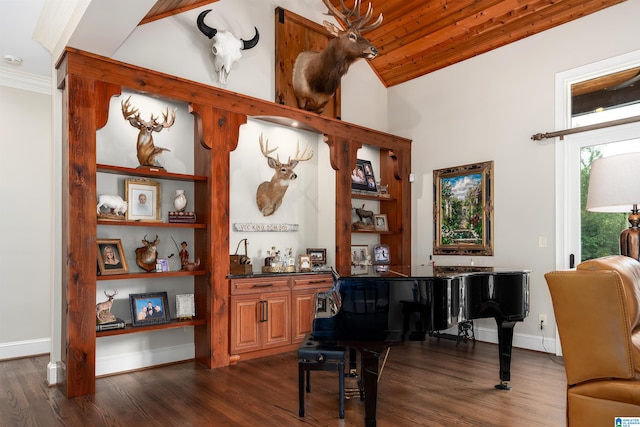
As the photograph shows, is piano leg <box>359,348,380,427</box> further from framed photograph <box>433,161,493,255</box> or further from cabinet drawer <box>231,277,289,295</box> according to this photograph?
framed photograph <box>433,161,493,255</box>

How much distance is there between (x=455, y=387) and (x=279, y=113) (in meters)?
3.27

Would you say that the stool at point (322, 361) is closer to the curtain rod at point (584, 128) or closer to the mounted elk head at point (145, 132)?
the mounted elk head at point (145, 132)

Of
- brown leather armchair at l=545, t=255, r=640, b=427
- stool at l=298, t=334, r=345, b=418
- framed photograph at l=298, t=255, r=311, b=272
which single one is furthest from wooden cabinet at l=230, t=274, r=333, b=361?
brown leather armchair at l=545, t=255, r=640, b=427

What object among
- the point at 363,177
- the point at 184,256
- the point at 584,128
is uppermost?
the point at 584,128

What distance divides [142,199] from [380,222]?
3237 millimetres

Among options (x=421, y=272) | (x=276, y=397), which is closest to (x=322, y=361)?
(x=276, y=397)

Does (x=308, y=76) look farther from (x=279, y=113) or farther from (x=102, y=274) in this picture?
(x=102, y=274)

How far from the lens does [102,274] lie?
3.46 meters

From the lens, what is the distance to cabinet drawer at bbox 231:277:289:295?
4.11 m

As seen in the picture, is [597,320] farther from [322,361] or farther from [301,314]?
[301,314]

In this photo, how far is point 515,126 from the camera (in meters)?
4.93

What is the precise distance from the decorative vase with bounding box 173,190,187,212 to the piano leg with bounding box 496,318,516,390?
9.92ft

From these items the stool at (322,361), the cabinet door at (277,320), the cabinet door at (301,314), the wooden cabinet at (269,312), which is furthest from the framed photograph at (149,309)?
the stool at (322,361)

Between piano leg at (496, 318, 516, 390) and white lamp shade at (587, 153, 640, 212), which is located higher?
white lamp shade at (587, 153, 640, 212)
